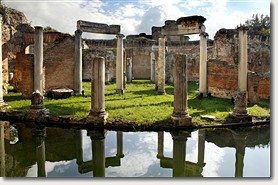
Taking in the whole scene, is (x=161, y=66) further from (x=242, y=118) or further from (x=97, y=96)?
(x=97, y=96)

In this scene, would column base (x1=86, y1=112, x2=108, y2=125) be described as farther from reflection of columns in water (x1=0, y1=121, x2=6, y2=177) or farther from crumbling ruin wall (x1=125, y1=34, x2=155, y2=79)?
crumbling ruin wall (x1=125, y1=34, x2=155, y2=79)

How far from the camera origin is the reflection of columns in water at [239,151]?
18.6 feet

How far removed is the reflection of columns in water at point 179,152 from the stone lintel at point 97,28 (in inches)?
396

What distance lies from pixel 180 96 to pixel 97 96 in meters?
2.98

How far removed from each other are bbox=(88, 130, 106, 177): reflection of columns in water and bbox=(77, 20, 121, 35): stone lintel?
29.8ft

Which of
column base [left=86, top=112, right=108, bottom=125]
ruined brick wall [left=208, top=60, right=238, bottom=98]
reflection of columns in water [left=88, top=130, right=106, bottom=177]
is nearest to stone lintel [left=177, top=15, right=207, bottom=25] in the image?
ruined brick wall [left=208, top=60, right=238, bottom=98]

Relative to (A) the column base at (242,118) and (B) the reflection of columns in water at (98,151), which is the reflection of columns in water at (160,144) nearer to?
(B) the reflection of columns in water at (98,151)

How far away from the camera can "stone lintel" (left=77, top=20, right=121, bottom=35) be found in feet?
50.4

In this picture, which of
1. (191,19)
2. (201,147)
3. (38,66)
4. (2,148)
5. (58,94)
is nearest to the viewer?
(2,148)

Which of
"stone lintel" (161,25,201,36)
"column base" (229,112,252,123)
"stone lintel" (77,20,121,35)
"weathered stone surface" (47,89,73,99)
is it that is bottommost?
"column base" (229,112,252,123)

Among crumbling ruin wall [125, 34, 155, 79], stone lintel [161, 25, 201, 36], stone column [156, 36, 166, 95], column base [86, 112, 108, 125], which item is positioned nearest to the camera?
column base [86, 112, 108, 125]

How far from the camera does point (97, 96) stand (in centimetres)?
892

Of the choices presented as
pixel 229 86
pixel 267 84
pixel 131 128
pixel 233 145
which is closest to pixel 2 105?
pixel 131 128

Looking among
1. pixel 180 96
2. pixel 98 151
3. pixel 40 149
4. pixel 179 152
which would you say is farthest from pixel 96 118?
pixel 179 152
